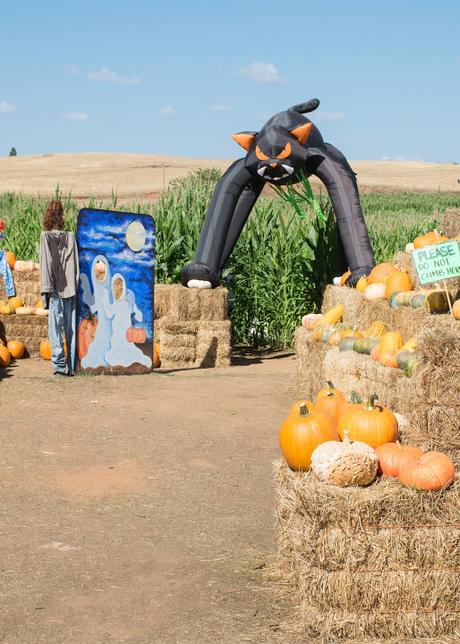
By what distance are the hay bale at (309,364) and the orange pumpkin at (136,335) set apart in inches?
83.2

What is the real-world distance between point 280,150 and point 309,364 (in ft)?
13.0

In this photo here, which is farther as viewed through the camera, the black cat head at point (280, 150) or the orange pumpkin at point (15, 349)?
the orange pumpkin at point (15, 349)

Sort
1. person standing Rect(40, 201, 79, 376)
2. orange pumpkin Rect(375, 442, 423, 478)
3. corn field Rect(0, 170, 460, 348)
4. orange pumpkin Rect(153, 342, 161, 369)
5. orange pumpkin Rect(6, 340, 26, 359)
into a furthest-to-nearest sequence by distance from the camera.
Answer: corn field Rect(0, 170, 460, 348) < orange pumpkin Rect(6, 340, 26, 359) < orange pumpkin Rect(153, 342, 161, 369) < person standing Rect(40, 201, 79, 376) < orange pumpkin Rect(375, 442, 423, 478)

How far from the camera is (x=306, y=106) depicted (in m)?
14.9

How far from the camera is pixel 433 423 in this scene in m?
5.93

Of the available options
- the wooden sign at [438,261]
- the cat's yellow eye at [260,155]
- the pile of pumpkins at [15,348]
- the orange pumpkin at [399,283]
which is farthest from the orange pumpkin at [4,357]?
the wooden sign at [438,261]

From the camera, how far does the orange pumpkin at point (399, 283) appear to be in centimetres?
1033

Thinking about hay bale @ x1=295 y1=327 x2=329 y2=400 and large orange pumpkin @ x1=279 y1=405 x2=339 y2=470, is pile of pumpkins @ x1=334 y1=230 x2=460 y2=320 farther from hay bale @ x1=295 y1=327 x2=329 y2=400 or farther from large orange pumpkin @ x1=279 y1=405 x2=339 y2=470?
large orange pumpkin @ x1=279 y1=405 x2=339 y2=470

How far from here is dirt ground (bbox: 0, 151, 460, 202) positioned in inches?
2296

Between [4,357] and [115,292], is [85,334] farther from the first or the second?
[4,357]

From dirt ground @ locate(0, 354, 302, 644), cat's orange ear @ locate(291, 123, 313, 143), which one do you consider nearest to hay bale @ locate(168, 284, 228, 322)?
cat's orange ear @ locate(291, 123, 313, 143)

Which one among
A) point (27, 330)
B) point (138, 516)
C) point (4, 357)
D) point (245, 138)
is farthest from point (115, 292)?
point (138, 516)

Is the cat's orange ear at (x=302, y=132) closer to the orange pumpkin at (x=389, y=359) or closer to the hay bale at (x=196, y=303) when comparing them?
the hay bale at (x=196, y=303)

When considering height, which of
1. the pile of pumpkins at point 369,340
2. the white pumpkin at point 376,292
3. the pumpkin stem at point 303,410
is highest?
the white pumpkin at point 376,292
